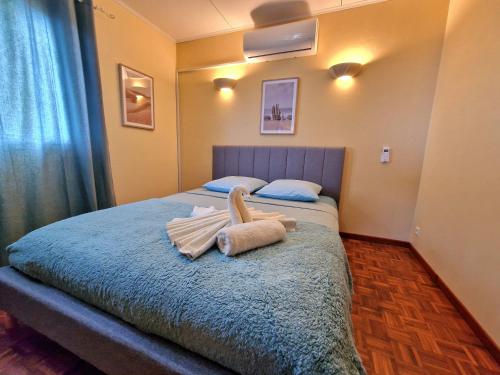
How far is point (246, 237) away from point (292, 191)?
1.23m

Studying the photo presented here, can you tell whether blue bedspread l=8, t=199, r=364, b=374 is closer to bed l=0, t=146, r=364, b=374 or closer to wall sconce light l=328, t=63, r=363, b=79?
bed l=0, t=146, r=364, b=374

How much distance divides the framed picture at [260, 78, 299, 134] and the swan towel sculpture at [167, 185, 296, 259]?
1.64 m

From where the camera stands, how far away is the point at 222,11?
7.41 ft

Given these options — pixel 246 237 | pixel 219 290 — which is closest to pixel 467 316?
pixel 246 237

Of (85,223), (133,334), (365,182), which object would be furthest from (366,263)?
(85,223)

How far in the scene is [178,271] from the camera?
30.3 inches

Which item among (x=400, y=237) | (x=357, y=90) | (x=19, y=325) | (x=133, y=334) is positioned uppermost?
(x=357, y=90)

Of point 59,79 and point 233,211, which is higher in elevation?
point 59,79

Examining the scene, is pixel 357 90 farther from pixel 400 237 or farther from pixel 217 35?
pixel 217 35

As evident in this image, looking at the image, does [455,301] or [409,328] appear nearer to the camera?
[409,328]

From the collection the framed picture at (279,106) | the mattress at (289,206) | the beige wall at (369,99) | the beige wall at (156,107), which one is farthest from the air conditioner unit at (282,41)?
the mattress at (289,206)

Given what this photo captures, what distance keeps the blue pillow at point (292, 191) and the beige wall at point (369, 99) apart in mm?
614

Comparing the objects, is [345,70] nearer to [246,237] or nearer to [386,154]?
[386,154]

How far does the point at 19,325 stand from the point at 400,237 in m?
3.18
